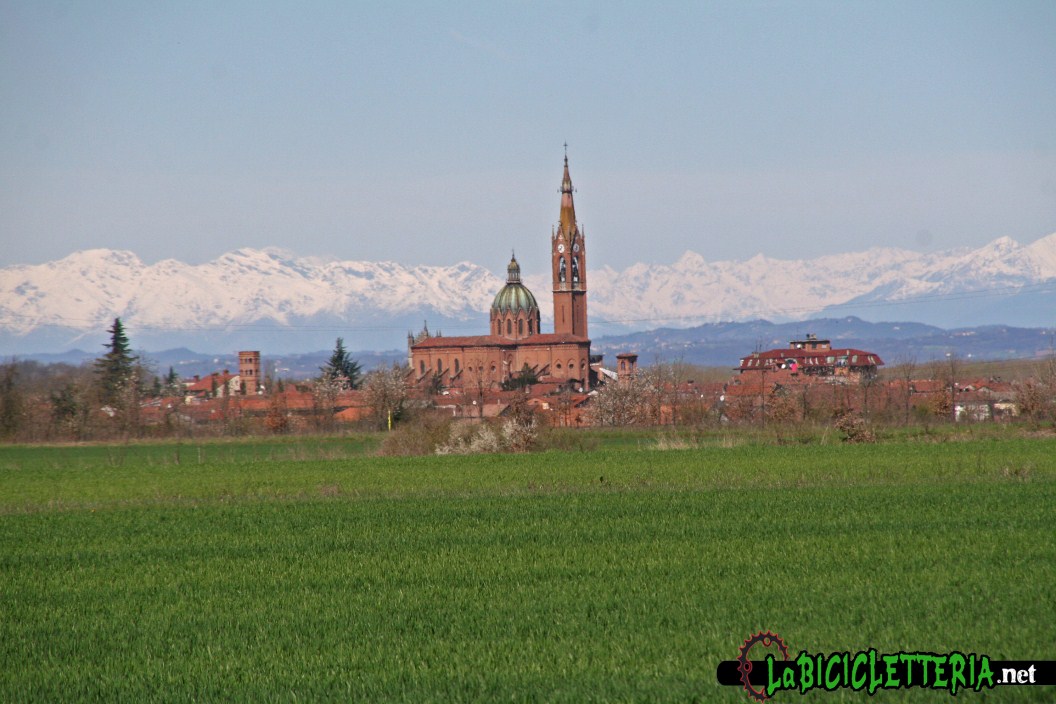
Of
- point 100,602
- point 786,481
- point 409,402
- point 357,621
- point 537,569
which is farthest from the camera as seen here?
point 409,402

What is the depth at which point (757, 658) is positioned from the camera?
42.3 ft

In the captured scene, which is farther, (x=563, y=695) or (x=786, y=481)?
(x=786, y=481)

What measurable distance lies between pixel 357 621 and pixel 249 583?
11.3ft

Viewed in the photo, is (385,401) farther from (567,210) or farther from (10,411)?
(567,210)

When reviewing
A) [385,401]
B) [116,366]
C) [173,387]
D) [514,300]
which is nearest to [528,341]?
[514,300]

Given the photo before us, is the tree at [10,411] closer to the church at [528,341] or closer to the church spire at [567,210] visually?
the church at [528,341]

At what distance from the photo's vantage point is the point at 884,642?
13211mm

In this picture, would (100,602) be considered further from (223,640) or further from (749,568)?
(749,568)

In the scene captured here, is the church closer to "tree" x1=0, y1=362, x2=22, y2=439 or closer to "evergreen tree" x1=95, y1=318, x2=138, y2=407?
"evergreen tree" x1=95, y1=318, x2=138, y2=407

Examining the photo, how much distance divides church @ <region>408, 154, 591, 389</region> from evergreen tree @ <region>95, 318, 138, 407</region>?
4755cm

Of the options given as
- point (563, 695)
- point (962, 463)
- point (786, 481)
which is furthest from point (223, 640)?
point (962, 463)

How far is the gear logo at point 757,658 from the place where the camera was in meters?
11.8

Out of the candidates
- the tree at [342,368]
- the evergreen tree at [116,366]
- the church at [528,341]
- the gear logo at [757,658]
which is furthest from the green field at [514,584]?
the church at [528,341]

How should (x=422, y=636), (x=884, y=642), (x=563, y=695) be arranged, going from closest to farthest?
(x=563, y=695), (x=884, y=642), (x=422, y=636)
